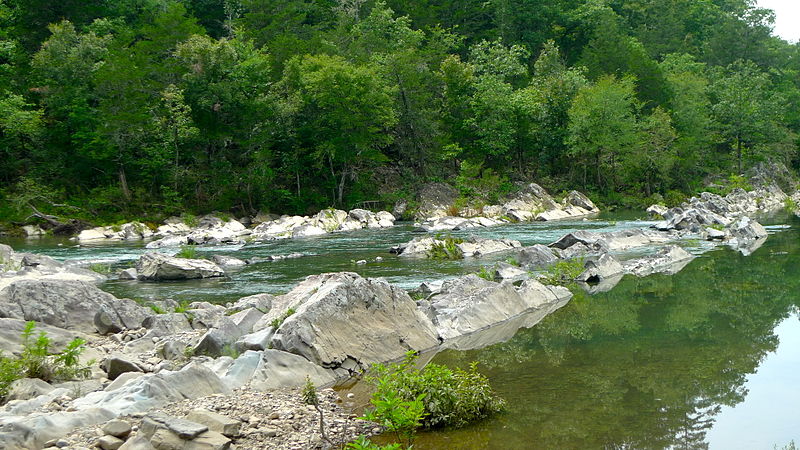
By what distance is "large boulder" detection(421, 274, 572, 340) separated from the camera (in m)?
12.5

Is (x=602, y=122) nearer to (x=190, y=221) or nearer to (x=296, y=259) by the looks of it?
(x=190, y=221)

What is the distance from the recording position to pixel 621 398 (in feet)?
27.8

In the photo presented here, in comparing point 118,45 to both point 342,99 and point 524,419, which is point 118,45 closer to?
point 342,99

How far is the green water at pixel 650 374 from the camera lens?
24.1 ft

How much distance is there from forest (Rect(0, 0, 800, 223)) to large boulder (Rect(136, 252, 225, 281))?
2108 centimetres

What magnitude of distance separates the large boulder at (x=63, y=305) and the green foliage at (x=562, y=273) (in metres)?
10.3

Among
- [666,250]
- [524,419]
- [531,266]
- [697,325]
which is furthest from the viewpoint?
[666,250]

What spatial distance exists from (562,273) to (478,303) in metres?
5.62

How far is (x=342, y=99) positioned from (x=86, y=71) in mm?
17205

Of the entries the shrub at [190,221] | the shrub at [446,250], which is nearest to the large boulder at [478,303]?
the shrub at [446,250]

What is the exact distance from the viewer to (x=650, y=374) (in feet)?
31.3

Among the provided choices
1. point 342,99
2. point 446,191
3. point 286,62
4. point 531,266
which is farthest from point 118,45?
point 531,266

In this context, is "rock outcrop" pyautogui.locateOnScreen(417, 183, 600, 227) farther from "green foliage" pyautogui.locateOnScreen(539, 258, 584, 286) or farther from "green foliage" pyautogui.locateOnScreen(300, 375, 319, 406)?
"green foliage" pyautogui.locateOnScreen(300, 375, 319, 406)

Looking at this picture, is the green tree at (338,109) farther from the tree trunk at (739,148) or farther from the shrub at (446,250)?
the tree trunk at (739,148)
